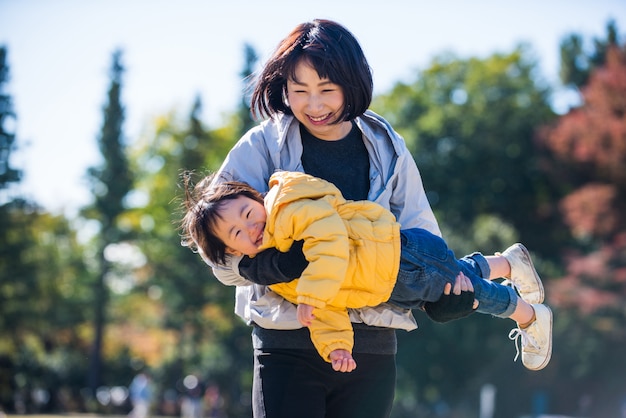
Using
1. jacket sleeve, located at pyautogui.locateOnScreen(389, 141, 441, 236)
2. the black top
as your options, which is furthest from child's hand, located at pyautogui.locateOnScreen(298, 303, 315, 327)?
jacket sleeve, located at pyautogui.locateOnScreen(389, 141, 441, 236)

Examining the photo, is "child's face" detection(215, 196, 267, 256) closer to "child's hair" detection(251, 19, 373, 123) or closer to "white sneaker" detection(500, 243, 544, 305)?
→ "child's hair" detection(251, 19, 373, 123)

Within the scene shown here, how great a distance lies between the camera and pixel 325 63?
3.54m

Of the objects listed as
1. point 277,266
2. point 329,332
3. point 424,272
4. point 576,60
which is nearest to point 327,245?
point 277,266

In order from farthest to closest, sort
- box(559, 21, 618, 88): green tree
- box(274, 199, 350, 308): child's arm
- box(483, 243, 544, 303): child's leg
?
box(559, 21, 618, 88): green tree, box(483, 243, 544, 303): child's leg, box(274, 199, 350, 308): child's arm

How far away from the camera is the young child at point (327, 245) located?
3293 millimetres

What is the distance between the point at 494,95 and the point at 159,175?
15.0 metres

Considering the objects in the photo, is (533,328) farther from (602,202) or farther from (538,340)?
(602,202)

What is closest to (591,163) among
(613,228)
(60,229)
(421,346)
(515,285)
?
(613,228)

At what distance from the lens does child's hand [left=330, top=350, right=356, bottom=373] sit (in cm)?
329

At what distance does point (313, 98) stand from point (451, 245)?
23.7 metres

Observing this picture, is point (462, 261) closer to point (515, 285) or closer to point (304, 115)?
point (515, 285)

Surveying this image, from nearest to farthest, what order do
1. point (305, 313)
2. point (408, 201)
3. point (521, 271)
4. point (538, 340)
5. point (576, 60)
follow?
point (305, 313)
point (408, 201)
point (538, 340)
point (521, 271)
point (576, 60)

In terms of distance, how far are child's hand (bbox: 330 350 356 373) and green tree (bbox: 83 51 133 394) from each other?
29755 mm

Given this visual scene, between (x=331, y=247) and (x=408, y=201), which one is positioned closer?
(x=331, y=247)
